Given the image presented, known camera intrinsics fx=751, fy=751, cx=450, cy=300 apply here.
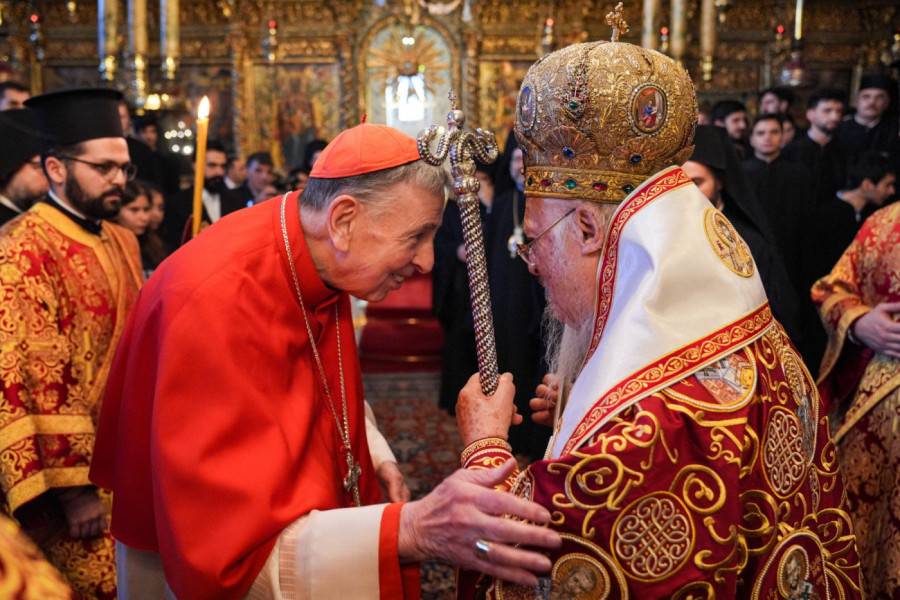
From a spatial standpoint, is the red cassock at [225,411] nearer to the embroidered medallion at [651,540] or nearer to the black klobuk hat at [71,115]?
the embroidered medallion at [651,540]

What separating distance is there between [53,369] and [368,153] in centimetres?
166

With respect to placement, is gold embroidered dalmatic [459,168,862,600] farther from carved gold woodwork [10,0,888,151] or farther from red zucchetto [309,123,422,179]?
carved gold woodwork [10,0,888,151]

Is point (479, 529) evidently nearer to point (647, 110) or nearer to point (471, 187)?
point (471, 187)

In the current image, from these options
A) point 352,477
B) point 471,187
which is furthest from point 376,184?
point 352,477

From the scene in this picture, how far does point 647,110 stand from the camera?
172 cm

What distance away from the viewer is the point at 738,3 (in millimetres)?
12602

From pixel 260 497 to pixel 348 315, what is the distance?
27.9 inches

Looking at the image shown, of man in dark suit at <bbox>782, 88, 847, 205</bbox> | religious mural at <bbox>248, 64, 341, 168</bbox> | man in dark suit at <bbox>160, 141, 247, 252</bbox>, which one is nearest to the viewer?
man in dark suit at <bbox>782, 88, 847, 205</bbox>

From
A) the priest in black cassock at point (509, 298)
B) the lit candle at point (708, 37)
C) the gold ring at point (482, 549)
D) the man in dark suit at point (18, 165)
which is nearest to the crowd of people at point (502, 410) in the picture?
the gold ring at point (482, 549)

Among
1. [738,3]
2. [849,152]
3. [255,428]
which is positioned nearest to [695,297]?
[255,428]

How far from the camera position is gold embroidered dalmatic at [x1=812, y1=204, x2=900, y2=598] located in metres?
2.73

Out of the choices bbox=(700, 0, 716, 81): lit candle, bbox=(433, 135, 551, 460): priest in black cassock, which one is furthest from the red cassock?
bbox=(700, 0, 716, 81): lit candle

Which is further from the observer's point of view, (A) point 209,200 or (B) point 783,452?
(A) point 209,200

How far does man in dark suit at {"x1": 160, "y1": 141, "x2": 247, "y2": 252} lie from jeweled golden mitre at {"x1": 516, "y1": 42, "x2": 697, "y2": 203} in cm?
606
